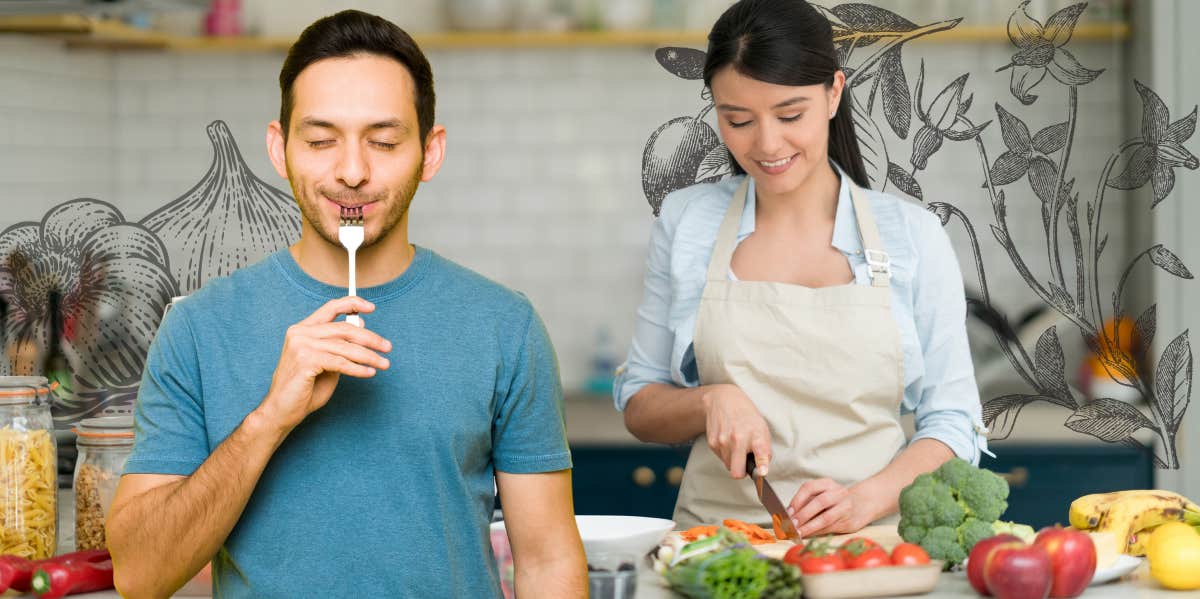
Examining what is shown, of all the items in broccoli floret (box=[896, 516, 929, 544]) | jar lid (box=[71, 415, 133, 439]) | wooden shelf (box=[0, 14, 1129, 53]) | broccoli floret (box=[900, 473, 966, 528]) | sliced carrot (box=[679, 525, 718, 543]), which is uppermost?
wooden shelf (box=[0, 14, 1129, 53])

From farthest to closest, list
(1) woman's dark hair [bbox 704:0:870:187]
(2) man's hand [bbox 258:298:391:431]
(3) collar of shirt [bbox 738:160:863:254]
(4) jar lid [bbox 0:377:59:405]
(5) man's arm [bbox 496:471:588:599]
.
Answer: (3) collar of shirt [bbox 738:160:863:254] < (1) woman's dark hair [bbox 704:0:870:187] < (4) jar lid [bbox 0:377:59:405] < (5) man's arm [bbox 496:471:588:599] < (2) man's hand [bbox 258:298:391:431]

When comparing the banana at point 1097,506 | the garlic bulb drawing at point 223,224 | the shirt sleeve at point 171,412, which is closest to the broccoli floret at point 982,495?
the banana at point 1097,506

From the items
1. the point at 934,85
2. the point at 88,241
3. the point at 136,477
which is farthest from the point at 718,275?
the point at 88,241

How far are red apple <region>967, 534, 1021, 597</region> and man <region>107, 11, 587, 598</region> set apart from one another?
0.51 m

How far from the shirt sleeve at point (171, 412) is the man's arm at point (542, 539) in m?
0.34

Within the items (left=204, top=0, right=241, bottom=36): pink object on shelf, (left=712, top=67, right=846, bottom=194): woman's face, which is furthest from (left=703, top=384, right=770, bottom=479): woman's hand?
(left=204, top=0, right=241, bottom=36): pink object on shelf

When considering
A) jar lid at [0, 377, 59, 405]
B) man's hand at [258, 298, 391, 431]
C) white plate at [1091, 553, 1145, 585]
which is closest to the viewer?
man's hand at [258, 298, 391, 431]

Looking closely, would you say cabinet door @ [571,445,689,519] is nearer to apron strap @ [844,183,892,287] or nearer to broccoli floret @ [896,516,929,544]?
apron strap @ [844,183,892,287]

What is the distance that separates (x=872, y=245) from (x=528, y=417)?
0.94m

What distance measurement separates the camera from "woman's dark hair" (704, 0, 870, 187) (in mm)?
2105

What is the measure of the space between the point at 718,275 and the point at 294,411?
3.56 feet

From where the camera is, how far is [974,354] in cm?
279

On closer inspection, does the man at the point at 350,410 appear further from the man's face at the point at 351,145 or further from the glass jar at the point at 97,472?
the glass jar at the point at 97,472

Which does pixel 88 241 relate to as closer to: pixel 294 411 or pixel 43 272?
pixel 43 272
